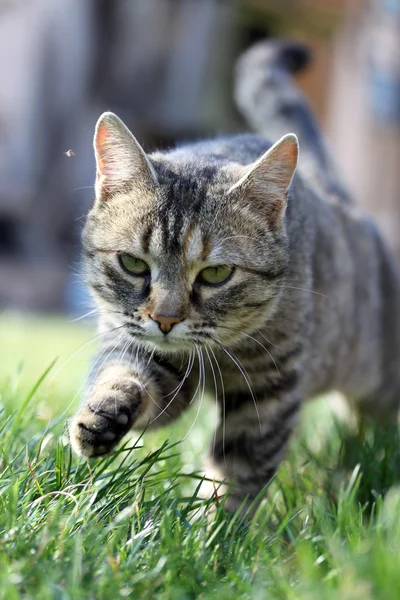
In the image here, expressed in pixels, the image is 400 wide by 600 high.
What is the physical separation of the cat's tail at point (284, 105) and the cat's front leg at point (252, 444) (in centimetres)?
129

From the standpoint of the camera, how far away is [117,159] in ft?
7.77

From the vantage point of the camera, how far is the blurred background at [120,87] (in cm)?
1035

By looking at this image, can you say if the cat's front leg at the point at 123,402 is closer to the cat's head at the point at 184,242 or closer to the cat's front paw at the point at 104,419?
the cat's front paw at the point at 104,419

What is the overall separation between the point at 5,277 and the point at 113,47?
370 centimetres

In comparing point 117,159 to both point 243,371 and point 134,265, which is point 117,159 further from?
point 243,371

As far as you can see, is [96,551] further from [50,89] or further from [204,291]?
[50,89]

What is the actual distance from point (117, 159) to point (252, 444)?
3.46ft

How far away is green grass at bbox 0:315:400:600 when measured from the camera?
144 centimetres

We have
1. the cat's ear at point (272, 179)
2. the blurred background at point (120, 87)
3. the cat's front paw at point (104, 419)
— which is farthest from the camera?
the blurred background at point (120, 87)


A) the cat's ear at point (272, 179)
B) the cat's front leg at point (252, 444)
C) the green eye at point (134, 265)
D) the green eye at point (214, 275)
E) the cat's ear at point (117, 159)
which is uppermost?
the cat's ear at point (117, 159)

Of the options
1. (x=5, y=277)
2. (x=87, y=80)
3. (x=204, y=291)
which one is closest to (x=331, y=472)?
(x=204, y=291)

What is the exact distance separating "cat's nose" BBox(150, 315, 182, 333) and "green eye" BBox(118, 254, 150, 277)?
0.17 metres

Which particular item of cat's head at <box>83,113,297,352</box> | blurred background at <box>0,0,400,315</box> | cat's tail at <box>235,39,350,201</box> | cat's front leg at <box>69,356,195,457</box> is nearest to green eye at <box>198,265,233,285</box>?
cat's head at <box>83,113,297,352</box>

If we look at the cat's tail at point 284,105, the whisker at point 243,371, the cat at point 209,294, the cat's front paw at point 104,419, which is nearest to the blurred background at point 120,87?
the cat's tail at point 284,105
